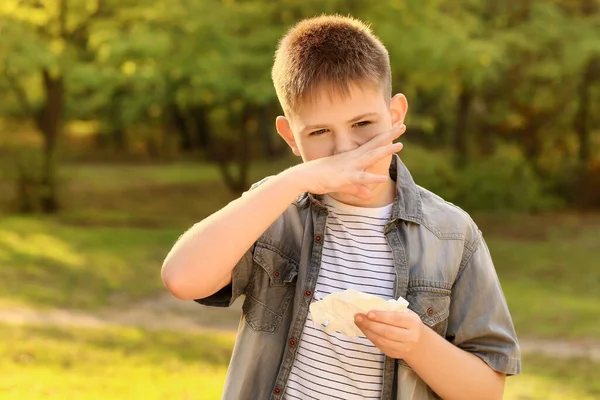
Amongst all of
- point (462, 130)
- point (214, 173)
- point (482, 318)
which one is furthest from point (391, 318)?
point (214, 173)

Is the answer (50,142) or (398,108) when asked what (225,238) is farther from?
(50,142)

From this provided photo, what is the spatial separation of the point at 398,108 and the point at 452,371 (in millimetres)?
693

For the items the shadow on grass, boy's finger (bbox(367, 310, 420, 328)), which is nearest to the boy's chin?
boy's finger (bbox(367, 310, 420, 328))

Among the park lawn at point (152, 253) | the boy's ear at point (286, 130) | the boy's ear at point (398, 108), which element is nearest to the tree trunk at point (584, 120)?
the park lawn at point (152, 253)

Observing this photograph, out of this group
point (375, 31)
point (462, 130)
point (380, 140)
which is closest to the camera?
point (380, 140)

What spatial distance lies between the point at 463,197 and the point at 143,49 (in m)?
7.99

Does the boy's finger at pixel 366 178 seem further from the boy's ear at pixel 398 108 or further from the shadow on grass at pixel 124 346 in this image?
the shadow on grass at pixel 124 346

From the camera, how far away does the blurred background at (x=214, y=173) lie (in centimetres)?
686

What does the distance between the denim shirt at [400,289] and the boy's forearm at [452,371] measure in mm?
37

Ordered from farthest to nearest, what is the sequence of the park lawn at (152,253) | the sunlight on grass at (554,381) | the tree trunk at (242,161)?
the tree trunk at (242,161), the park lawn at (152,253), the sunlight on grass at (554,381)

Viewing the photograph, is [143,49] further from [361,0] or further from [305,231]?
[305,231]

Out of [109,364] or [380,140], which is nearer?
[380,140]

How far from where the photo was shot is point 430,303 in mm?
1987

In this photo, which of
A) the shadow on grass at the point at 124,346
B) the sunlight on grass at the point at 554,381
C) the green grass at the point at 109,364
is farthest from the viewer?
the shadow on grass at the point at 124,346
